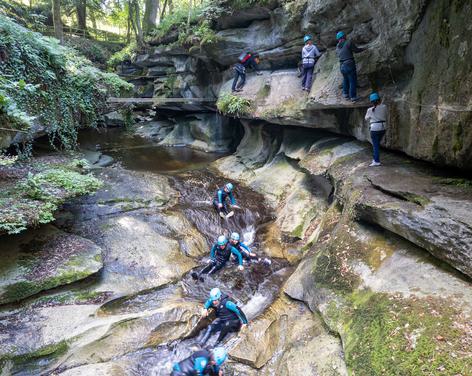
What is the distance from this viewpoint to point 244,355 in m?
6.83

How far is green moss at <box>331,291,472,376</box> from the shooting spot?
4500mm

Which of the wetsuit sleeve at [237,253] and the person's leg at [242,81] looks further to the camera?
the person's leg at [242,81]

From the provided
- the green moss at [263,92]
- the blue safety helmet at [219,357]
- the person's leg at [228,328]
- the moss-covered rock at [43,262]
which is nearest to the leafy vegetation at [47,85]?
the moss-covered rock at [43,262]

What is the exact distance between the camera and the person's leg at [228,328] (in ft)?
24.7

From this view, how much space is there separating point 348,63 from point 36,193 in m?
9.83

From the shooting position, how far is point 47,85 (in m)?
10.3

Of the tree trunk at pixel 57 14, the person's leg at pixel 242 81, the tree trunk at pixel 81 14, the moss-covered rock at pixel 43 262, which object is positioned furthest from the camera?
the tree trunk at pixel 81 14

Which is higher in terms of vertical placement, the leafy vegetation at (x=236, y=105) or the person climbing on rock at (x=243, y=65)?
the person climbing on rock at (x=243, y=65)

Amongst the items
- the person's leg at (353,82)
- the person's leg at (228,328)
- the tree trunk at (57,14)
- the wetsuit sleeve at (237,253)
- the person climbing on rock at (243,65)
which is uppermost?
the tree trunk at (57,14)

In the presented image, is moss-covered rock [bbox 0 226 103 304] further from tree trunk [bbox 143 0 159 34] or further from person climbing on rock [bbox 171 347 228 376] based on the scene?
tree trunk [bbox 143 0 159 34]

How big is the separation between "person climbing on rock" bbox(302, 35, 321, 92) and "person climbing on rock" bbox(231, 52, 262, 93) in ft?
12.6

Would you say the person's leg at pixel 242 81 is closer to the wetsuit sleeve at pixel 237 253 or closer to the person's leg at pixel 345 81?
the person's leg at pixel 345 81

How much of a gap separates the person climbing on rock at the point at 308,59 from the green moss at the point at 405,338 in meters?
9.90

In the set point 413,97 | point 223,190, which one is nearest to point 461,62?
point 413,97
